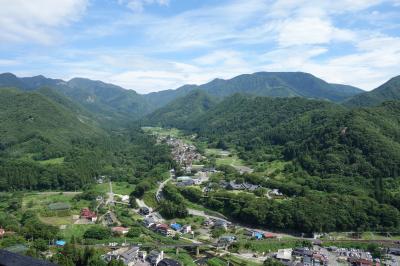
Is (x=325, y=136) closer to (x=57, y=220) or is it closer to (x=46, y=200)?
(x=57, y=220)

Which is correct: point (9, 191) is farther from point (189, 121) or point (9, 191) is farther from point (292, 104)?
point (189, 121)

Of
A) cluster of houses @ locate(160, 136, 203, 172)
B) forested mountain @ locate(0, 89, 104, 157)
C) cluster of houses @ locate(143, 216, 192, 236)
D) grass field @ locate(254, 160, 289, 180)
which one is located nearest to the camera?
cluster of houses @ locate(143, 216, 192, 236)


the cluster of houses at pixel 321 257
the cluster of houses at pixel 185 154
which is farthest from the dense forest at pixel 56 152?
the cluster of houses at pixel 321 257

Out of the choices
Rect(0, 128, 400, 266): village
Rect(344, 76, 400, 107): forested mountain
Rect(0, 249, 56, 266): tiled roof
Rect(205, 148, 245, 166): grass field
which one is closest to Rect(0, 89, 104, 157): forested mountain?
Rect(0, 128, 400, 266): village

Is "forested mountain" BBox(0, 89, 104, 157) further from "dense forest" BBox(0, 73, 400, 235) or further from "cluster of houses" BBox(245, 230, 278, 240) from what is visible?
"cluster of houses" BBox(245, 230, 278, 240)

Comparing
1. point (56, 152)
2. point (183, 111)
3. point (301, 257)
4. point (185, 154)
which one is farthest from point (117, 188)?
point (183, 111)
